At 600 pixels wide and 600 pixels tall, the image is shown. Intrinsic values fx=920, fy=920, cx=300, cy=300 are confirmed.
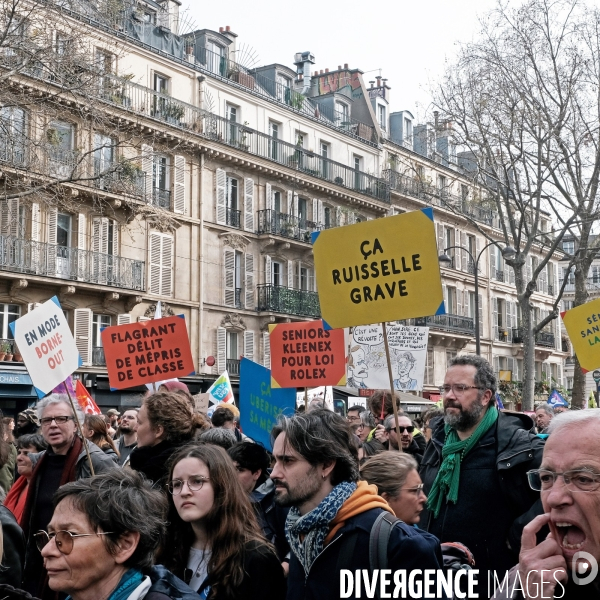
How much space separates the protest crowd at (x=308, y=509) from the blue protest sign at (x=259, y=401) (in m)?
2.39

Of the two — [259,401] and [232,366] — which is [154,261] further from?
[259,401]

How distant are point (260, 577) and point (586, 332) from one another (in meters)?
6.52

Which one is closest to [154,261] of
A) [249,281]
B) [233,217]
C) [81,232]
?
[81,232]

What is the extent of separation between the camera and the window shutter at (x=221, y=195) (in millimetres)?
31719

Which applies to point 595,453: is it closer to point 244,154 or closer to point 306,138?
point 244,154

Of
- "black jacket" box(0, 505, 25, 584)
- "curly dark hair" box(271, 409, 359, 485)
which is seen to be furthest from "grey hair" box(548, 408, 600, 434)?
"black jacket" box(0, 505, 25, 584)

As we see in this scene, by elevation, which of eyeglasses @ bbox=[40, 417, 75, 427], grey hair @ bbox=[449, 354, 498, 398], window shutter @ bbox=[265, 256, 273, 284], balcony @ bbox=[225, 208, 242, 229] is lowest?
eyeglasses @ bbox=[40, 417, 75, 427]

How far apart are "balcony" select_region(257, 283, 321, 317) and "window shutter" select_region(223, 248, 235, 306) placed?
142 cm

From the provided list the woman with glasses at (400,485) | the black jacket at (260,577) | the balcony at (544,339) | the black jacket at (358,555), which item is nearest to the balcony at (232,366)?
the balcony at (544,339)

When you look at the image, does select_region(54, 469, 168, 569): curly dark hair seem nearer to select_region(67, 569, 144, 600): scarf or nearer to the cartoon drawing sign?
select_region(67, 569, 144, 600): scarf

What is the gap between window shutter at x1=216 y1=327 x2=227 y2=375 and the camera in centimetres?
3075

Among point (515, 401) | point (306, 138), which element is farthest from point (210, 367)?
point (515, 401)

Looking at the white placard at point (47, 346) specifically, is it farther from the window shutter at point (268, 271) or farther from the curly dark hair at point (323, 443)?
the window shutter at point (268, 271)

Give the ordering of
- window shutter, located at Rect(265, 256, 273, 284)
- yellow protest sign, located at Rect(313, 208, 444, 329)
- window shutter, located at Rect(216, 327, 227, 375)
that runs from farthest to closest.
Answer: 1. window shutter, located at Rect(265, 256, 273, 284)
2. window shutter, located at Rect(216, 327, 227, 375)
3. yellow protest sign, located at Rect(313, 208, 444, 329)
